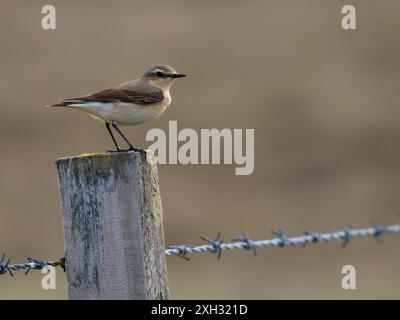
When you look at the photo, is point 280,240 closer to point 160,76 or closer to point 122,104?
point 122,104

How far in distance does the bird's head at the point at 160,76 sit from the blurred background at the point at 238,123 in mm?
7578

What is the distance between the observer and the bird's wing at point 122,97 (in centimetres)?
791

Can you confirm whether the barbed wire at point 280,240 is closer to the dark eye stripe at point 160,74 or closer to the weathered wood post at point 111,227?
the weathered wood post at point 111,227

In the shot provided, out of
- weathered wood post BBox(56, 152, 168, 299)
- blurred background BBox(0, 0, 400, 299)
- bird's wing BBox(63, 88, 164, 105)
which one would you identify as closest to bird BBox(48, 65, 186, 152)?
bird's wing BBox(63, 88, 164, 105)

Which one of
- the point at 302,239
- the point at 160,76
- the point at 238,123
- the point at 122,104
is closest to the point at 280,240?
the point at 302,239

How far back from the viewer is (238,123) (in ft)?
91.1

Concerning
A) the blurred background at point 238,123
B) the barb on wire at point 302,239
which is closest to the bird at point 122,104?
the barb on wire at point 302,239

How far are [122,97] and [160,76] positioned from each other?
47.8 inches

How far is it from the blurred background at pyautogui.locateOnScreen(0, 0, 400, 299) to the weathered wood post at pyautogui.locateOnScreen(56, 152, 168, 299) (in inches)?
418

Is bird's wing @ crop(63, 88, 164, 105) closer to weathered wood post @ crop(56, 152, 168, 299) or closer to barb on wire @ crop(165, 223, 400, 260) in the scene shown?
barb on wire @ crop(165, 223, 400, 260)

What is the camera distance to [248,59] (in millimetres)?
32125

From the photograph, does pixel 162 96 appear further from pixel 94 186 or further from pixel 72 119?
pixel 72 119

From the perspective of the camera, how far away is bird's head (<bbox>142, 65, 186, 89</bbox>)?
350 inches

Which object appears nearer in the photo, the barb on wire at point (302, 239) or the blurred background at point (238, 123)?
the barb on wire at point (302, 239)
